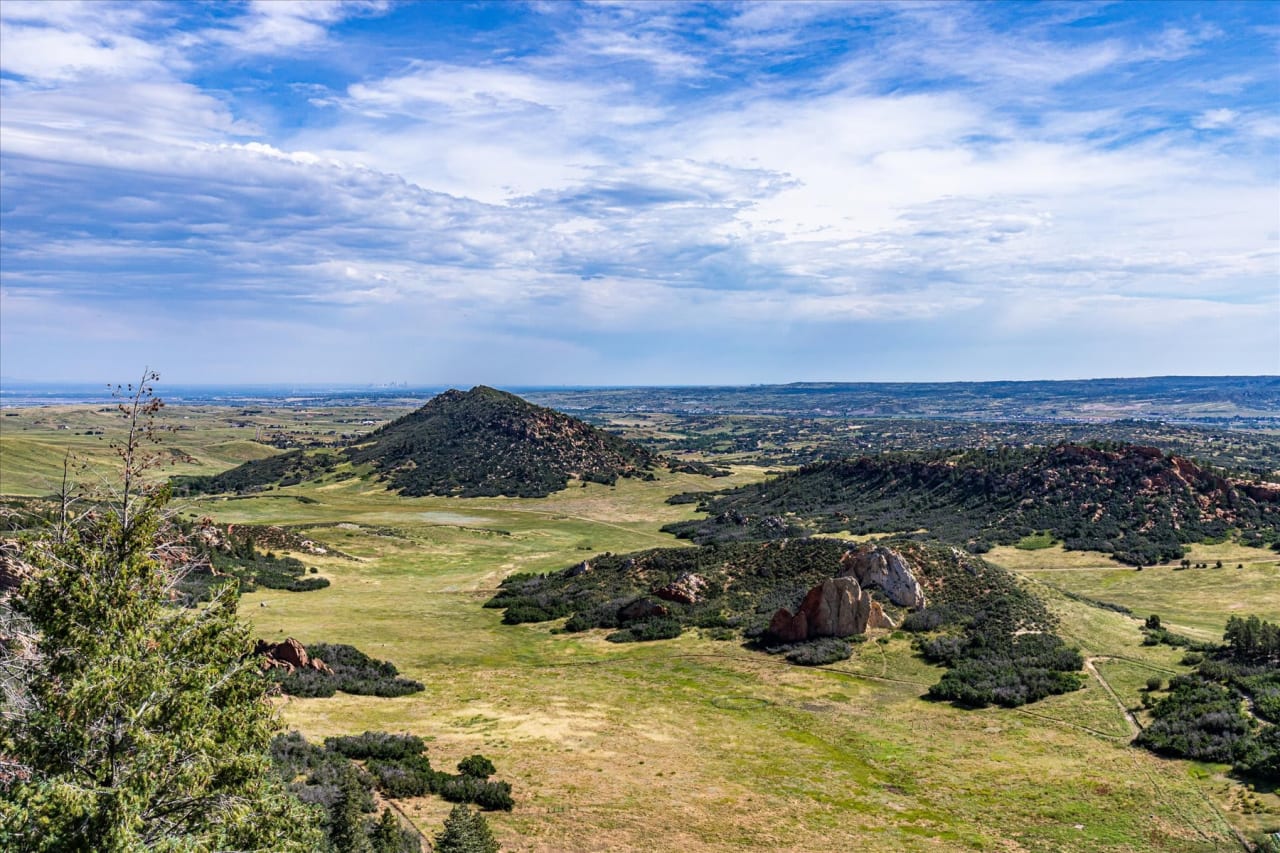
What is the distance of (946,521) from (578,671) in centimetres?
6139

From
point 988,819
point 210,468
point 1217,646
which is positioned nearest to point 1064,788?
point 988,819

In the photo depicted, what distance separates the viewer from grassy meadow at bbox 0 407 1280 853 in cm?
2238

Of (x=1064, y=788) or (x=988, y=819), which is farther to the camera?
(x=1064, y=788)

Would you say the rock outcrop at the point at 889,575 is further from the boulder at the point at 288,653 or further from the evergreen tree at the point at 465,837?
the evergreen tree at the point at 465,837

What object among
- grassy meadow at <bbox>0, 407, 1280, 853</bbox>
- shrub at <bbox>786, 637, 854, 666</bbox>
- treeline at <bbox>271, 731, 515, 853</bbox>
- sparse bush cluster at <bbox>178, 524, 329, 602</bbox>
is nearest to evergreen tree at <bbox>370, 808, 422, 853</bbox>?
treeline at <bbox>271, 731, 515, 853</bbox>

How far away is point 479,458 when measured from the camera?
141 meters

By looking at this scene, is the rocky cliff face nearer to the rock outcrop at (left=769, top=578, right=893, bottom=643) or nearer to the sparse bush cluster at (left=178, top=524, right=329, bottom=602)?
the rock outcrop at (left=769, top=578, right=893, bottom=643)

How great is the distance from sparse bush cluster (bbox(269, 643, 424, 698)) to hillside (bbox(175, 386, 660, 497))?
88.7m

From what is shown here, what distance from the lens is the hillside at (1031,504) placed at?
76062 millimetres

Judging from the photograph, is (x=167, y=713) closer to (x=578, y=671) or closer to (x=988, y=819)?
(x=988, y=819)

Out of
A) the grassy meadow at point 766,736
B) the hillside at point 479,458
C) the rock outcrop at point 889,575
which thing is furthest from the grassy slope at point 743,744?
the hillside at point 479,458

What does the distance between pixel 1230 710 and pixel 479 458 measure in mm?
122799

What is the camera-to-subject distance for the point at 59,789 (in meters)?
10.1

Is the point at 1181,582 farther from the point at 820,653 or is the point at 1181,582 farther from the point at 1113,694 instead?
the point at 820,653
